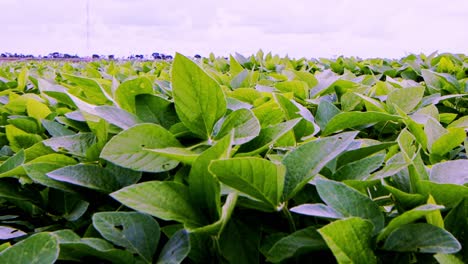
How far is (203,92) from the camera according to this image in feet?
3.37

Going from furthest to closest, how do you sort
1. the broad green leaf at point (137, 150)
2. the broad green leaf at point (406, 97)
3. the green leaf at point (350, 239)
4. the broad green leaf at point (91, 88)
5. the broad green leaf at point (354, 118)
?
the broad green leaf at point (406, 97) → the broad green leaf at point (91, 88) → the broad green leaf at point (354, 118) → the broad green leaf at point (137, 150) → the green leaf at point (350, 239)

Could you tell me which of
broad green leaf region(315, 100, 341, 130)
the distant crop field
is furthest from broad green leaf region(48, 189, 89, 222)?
broad green leaf region(315, 100, 341, 130)

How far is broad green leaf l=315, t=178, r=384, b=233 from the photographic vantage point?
2.77 ft

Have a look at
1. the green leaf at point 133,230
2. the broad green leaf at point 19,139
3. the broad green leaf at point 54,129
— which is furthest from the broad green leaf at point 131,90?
the green leaf at point 133,230

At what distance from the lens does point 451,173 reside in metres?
1.00

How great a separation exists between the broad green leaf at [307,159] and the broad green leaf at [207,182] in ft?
0.46

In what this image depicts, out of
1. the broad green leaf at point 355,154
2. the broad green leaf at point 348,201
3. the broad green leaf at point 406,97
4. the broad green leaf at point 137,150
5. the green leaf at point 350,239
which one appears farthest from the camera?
the broad green leaf at point 406,97

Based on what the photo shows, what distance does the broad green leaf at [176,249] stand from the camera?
0.85 meters

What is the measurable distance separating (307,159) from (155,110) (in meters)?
0.49

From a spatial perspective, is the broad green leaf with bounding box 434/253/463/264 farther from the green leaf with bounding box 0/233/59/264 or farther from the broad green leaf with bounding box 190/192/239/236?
the green leaf with bounding box 0/233/59/264

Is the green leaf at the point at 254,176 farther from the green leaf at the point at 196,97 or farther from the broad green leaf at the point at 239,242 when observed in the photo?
the green leaf at the point at 196,97

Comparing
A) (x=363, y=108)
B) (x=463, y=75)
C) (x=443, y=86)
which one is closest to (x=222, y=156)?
(x=363, y=108)

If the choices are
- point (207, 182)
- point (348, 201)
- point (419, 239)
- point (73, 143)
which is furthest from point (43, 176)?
point (419, 239)

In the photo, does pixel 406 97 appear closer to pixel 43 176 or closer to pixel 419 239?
pixel 419 239
